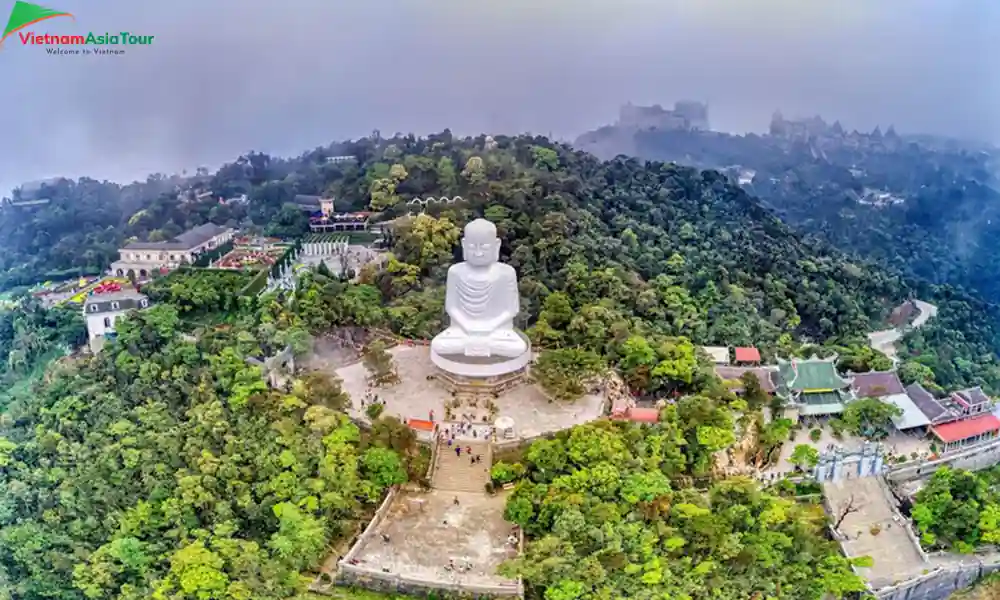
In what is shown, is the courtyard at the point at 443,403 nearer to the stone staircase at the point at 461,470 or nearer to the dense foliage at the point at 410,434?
the dense foliage at the point at 410,434

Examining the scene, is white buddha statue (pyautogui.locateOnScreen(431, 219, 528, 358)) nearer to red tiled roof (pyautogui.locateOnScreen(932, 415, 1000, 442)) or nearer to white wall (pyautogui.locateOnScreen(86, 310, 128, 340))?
white wall (pyautogui.locateOnScreen(86, 310, 128, 340))

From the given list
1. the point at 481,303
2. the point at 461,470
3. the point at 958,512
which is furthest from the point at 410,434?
the point at 958,512

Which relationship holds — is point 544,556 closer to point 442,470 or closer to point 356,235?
point 442,470

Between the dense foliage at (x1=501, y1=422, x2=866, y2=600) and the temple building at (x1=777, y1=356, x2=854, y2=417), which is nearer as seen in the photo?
the dense foliage at (x1=501, y1=422, x2=866, y2=600)

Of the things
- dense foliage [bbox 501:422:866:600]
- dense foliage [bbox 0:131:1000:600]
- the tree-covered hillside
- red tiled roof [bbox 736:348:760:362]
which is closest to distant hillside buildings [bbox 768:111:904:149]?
the tree-covered hillside

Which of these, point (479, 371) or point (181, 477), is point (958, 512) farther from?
point (181, 477)
